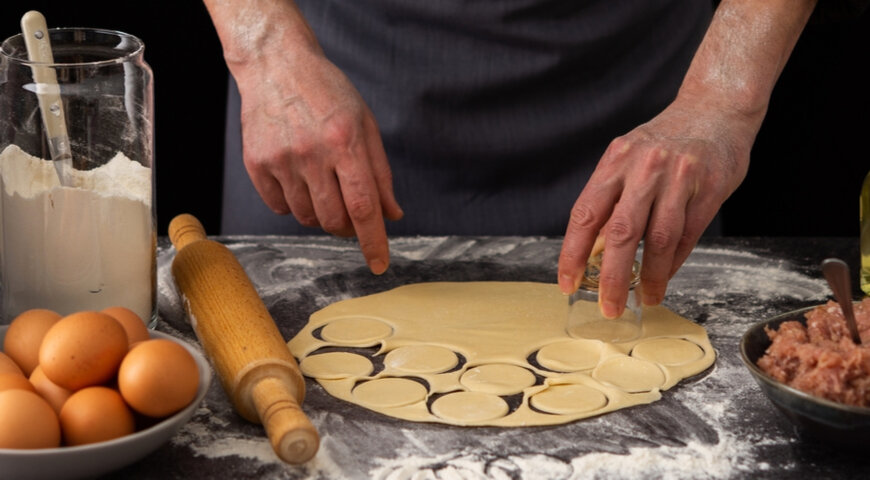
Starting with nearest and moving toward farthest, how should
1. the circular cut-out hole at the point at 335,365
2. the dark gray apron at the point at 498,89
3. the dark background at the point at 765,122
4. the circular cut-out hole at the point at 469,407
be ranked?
1. the circular cut-out hole at the point at 469,407
2. the circular cut-out hole at the point at 335,365
3. the dark gray apron at the point at 498,89
4. the dark background at the point at 765,122

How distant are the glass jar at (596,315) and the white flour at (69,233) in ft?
1.85

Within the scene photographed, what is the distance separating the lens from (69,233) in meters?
1.17

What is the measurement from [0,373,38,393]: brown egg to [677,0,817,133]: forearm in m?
0.94

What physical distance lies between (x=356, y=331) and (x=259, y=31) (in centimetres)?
46

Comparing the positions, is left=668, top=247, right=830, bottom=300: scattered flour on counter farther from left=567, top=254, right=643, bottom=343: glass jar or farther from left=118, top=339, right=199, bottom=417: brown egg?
left=118, top=339, right=199, bottom=417: brown egg

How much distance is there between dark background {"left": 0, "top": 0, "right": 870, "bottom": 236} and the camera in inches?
102

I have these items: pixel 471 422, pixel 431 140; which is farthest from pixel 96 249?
pixel 431 140

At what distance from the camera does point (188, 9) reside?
260 centimetres

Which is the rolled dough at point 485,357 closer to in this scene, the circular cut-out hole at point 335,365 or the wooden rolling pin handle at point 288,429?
the circular cut-out hole at point 335,365

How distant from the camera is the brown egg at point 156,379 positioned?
93cm

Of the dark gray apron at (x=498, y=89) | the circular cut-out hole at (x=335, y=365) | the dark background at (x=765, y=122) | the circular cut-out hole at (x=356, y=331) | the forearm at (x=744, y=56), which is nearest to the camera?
the circular cut-out hole at (x=335, y=365)

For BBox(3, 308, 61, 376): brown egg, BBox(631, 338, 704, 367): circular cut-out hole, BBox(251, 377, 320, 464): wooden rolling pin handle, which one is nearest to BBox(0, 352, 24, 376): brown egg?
BBox(3, 308, 61, 376): brown egg

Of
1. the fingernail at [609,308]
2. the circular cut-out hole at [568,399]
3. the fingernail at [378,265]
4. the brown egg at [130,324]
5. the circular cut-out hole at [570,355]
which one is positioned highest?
the brown egg at [130,324]

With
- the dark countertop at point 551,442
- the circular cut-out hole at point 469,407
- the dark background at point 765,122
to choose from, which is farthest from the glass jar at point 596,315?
the dark background at point 765,122
